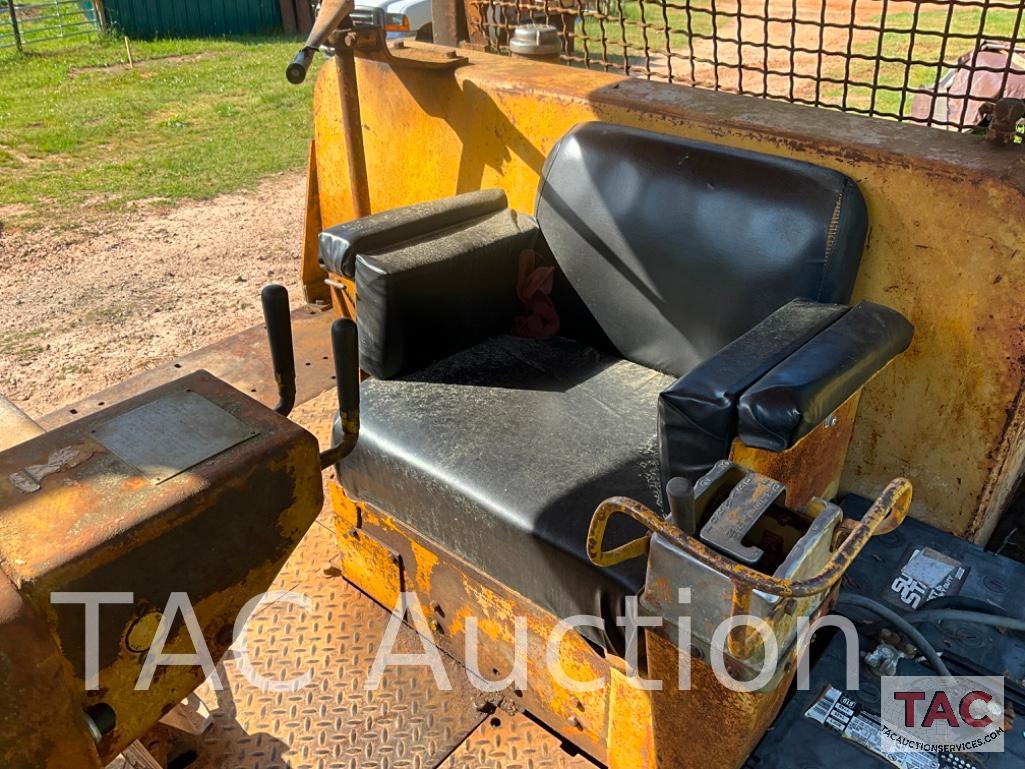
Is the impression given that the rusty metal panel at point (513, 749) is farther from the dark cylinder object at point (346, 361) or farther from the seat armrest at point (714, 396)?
the dark cylinder object at point (346, 361)

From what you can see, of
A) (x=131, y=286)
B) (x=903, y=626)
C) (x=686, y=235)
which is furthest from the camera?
(x=131, y=286)

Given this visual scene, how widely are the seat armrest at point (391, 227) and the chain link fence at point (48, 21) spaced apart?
10004 mm

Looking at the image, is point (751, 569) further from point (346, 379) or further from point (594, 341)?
point (594, 341)

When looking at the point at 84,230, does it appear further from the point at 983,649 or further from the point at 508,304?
the point at 983,649

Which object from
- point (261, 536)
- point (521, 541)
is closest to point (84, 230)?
point (521, 541)

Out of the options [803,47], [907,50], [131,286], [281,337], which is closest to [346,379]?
[281,337]

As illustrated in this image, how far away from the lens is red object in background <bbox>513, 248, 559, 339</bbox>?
232 cm

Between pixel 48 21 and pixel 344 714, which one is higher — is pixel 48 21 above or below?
above

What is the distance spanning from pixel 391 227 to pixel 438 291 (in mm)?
200

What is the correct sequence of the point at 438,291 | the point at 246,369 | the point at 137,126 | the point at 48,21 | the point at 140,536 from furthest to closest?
the point at 48,21 → the point at 137,126 → the point at 246,369 → the point at 438,291 → the point at 140,536

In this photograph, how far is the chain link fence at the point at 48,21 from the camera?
408 inches

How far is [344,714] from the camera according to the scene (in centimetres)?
192

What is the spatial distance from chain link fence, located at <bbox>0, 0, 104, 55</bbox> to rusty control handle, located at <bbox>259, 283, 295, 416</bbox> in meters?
11.0

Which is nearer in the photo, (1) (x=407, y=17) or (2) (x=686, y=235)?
(2) (x=686, y=235)
